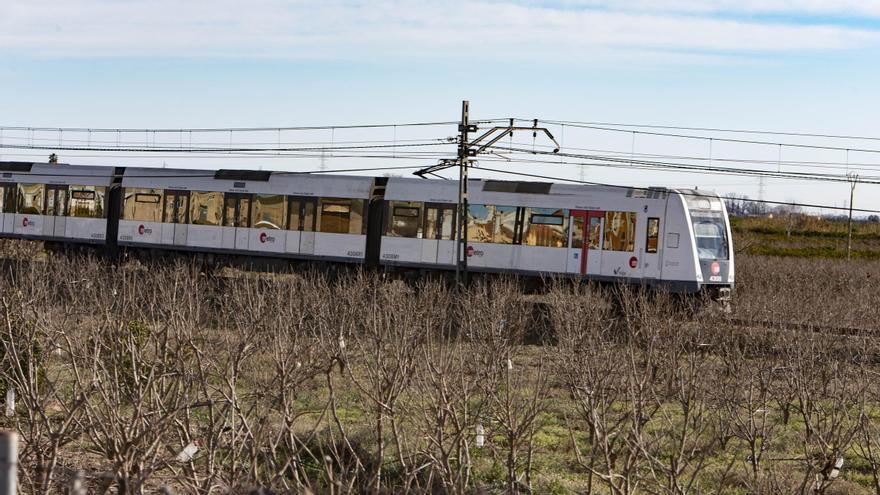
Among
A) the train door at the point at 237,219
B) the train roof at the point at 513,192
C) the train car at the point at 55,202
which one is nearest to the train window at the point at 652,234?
the train roof at the point at 513,192

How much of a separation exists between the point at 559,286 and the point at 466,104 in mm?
4632

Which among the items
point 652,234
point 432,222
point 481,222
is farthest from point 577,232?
point 432,222

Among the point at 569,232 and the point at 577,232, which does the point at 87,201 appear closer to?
the point at 569,232

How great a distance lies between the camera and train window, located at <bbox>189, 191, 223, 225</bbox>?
28781mm

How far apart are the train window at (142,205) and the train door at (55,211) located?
86.4 inches

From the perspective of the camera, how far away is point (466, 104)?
2291 cm

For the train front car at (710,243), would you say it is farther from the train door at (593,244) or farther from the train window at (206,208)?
the train window at (206,208)

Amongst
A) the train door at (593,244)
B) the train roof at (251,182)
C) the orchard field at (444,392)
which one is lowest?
the orchard field at (444,392)

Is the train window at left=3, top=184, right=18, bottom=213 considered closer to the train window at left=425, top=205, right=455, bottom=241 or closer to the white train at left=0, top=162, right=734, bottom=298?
the white train at left=0, top=162, right=734, bottom=298

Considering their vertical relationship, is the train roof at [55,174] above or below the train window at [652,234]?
above

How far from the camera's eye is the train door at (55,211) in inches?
1220

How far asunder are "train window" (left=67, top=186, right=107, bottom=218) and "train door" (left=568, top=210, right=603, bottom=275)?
538 inches

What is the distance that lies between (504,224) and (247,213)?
7.19 metres

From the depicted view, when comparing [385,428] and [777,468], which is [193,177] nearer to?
[385,428]
